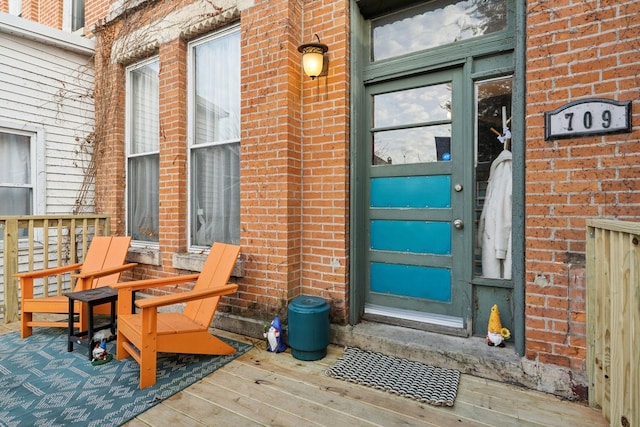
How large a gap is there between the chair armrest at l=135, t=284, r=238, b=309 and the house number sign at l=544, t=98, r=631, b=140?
8.59 ft

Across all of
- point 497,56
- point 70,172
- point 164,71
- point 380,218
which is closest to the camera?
point 497,56

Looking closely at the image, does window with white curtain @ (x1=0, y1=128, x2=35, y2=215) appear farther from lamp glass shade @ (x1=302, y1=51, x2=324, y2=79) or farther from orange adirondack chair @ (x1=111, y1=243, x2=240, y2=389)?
lamp glass shade @ (x1=302, y1=51, x2=324, y2=79)

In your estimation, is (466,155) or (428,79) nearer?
(466,155)

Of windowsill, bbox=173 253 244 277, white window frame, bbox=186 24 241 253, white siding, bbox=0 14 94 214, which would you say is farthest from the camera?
white siding, bbox=0 14 94 214

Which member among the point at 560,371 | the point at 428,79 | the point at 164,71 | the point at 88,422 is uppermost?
Result: the point at 164,71

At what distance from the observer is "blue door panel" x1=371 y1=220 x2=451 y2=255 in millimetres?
2928

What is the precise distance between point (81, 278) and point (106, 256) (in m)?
0.50

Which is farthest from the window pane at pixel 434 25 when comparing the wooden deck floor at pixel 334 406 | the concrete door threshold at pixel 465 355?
the wooden deck floor at pixel 334 406

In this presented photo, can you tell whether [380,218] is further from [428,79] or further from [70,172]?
[70,172]

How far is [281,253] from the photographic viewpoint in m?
3.17

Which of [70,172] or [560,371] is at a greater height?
[70,172]

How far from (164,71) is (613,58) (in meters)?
4.22

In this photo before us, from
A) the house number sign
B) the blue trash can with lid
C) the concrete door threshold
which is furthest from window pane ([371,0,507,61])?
the concrete door threshold

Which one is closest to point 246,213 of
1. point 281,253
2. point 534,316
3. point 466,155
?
point 281,253
